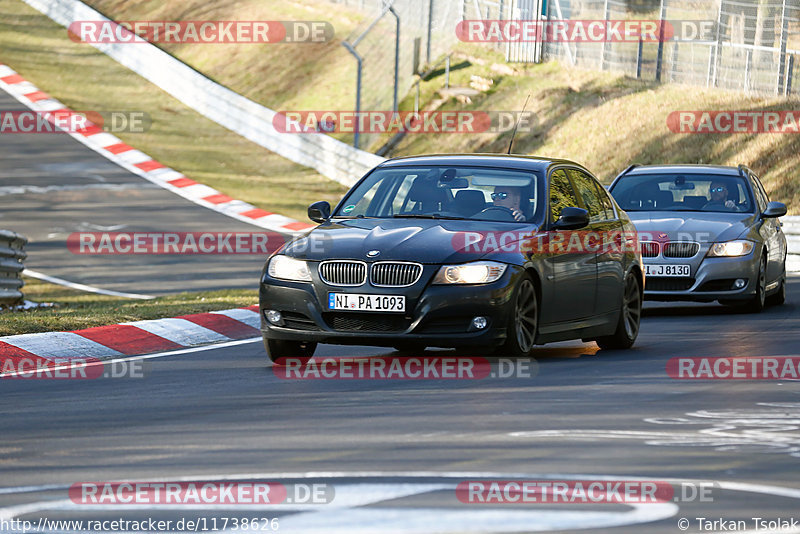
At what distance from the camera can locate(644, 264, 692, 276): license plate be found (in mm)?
16047

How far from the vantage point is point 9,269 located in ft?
57.4

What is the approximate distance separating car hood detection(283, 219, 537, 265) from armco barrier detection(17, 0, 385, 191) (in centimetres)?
1969

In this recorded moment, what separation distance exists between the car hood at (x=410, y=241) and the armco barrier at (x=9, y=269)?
7.14 meters

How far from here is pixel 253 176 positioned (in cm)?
3331

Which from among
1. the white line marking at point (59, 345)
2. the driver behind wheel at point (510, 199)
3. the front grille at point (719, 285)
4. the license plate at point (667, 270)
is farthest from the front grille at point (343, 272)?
the front grille at point (719, 285)

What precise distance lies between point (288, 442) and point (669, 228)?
370 inches

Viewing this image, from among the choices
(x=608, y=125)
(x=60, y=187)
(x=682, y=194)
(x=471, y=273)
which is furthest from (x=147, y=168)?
(x=471, y=273)

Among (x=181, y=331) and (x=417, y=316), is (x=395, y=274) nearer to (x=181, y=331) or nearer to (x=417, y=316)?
(x=417, y=316)

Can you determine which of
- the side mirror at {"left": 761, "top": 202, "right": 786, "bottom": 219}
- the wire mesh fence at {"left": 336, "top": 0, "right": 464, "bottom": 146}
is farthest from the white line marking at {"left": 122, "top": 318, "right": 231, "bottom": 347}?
the wire mesh fence at {"left": 336, "top": 0, "right": 464, "bottom": 146}

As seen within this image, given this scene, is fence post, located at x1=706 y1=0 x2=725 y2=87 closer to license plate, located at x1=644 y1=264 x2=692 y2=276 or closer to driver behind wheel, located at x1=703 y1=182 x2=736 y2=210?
driver behind wheel, located at x1=703 y1=182 x2=736 y2=210

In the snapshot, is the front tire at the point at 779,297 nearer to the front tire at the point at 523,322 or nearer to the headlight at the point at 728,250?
the headlight at the point at 728,250

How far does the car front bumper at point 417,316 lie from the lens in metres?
10.3

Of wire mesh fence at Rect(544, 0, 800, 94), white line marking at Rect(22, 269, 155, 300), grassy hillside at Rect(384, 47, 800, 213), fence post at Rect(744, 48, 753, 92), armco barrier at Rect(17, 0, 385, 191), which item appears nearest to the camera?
white line marking at Rect(22, 269, 155, 300)

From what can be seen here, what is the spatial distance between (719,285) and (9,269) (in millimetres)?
7924
